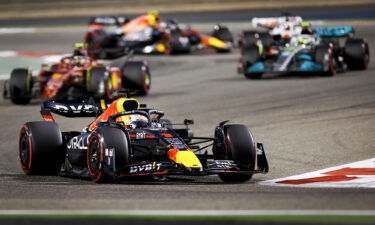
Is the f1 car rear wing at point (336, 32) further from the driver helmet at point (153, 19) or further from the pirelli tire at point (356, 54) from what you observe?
the driver helmet at point (153, 19)

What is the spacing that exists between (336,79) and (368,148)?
11.2 metres

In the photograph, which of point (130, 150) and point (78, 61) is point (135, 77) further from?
point (130, 150)

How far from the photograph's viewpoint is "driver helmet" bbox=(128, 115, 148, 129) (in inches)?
529

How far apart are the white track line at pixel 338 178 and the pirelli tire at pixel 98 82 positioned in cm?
1011

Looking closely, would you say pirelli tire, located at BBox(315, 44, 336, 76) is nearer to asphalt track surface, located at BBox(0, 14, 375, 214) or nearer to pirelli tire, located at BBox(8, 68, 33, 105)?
asphalt track surface, located at BBox(0, 14, 375, 214)

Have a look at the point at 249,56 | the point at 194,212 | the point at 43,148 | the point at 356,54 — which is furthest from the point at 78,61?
the point at 194,212

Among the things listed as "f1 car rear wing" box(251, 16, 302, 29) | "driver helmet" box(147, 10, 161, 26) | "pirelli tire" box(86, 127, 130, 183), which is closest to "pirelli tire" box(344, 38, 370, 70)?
"f1 car rear wing" box(251, 16, 302, 29)

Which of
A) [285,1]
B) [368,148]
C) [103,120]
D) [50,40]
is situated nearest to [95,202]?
[103,120]

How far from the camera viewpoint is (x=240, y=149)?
13008 mm

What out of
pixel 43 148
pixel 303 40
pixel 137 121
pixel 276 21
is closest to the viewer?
pixel 137 121

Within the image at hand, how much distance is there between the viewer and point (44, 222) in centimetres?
871

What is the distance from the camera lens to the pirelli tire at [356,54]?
94.7ft

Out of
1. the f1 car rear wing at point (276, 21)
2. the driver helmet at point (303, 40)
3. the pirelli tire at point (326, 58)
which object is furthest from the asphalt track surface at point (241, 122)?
the f1 car rear wing at point (276, 21)

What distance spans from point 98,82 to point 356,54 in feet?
29.8
